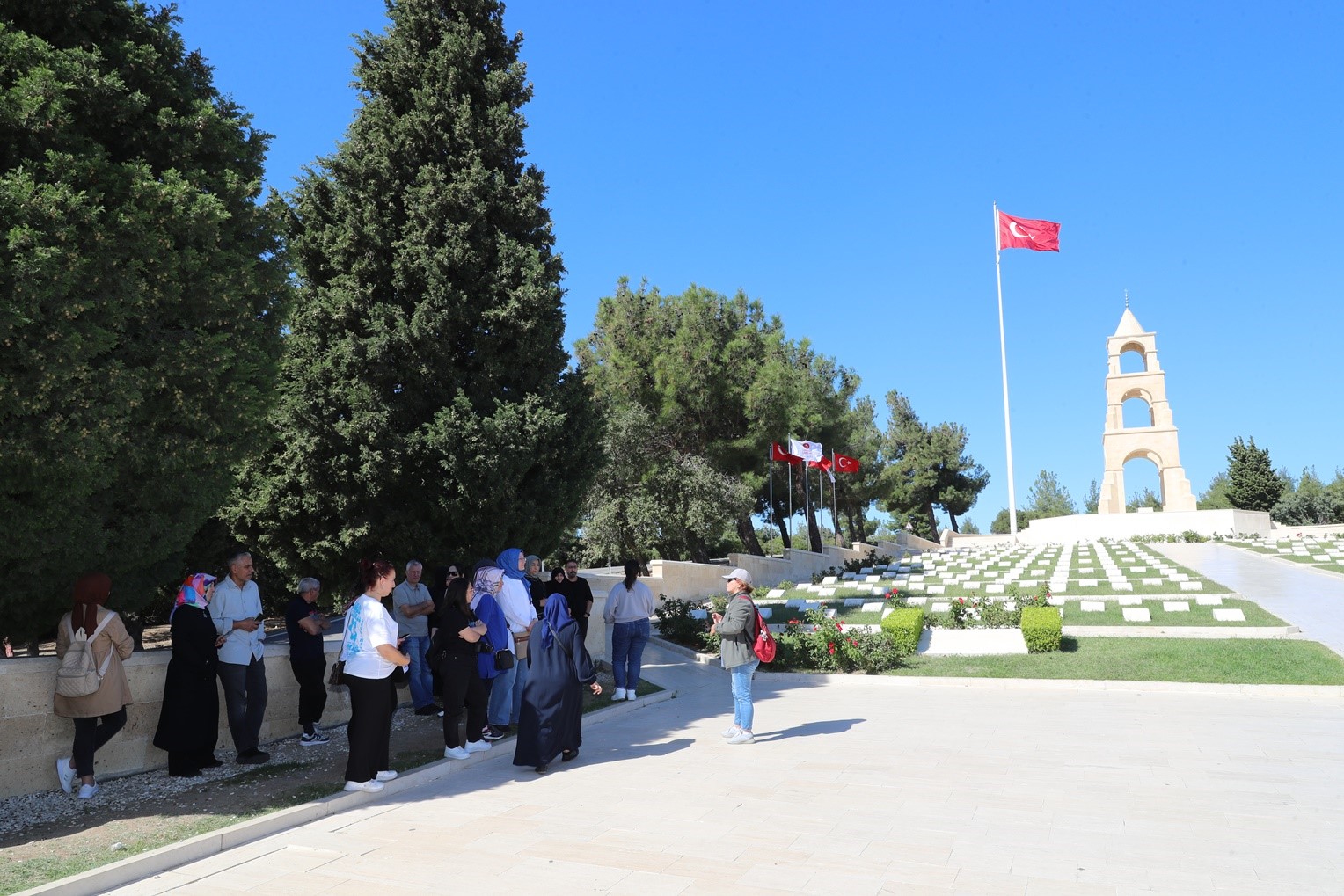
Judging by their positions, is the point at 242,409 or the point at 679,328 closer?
the point at 242,409

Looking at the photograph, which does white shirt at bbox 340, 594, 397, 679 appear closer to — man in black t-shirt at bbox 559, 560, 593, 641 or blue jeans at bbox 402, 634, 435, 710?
blue jeans at bbox 402, 634, 435, 710

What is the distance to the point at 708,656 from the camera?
47.6 ft

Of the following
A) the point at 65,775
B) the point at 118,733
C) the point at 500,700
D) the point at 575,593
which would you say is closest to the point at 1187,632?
the point at 575,593

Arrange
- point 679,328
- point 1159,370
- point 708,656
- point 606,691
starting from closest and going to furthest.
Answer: point 606,691, point 708,656, point 679,328, point 1159,370

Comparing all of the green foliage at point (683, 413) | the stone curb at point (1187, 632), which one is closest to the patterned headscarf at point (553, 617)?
the stone curb at point (1187, 632)

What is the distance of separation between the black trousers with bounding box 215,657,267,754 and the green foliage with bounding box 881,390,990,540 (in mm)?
56614

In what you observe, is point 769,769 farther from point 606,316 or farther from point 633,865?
point 606,316

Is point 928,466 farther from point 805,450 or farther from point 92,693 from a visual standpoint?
point 92,693

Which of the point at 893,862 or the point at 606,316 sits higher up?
the point at 606,316

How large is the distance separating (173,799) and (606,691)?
5783 millimetres

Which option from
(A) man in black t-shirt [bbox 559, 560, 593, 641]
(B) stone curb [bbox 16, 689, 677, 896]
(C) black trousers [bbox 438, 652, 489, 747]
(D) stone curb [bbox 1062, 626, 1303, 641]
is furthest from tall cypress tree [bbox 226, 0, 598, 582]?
(D) stone curb [bbox 1062, 626, 1303, 641]

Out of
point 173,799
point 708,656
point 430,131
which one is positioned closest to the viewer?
point 173,799

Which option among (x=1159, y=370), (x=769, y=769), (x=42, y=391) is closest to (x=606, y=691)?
(x=769, y=769)

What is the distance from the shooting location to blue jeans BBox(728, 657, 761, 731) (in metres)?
8.20
